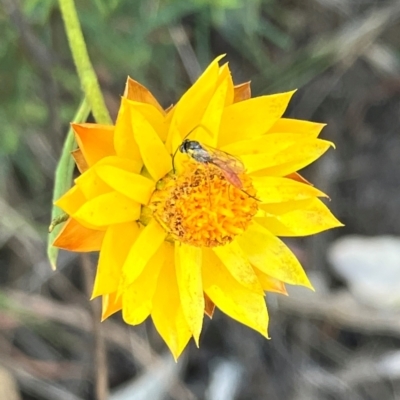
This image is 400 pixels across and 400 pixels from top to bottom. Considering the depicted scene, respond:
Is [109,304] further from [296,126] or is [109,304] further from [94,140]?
[296,126]

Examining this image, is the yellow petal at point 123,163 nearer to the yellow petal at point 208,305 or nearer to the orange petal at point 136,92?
the orange petal at point 136,92

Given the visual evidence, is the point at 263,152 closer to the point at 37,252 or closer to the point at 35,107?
the point at 35,107

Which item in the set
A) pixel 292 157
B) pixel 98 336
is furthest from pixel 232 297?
pixel 98 336

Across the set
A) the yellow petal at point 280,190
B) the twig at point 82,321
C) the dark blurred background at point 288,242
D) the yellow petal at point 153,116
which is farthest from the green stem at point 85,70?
the twig at point 82,321

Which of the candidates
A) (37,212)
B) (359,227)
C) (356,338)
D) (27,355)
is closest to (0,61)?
(37,212)

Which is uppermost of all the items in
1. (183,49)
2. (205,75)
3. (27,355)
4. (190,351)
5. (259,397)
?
(205,75)

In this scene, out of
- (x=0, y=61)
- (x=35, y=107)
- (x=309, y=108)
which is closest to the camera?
(x=0, y=61)

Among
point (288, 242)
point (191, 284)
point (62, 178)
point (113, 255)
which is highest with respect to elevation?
point (62, 178)
